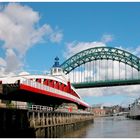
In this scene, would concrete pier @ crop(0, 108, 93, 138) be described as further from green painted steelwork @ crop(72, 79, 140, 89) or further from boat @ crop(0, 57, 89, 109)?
green painted steelwork @ crop(72, 79, 140, 89)

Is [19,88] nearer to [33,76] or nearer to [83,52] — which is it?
[33,76]

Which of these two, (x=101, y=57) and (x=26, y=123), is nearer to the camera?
(x=26, y=123)

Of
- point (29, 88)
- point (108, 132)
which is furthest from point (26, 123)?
point (108, 132)

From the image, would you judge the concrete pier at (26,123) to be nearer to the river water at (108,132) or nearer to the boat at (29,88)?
the boat at (29,88)

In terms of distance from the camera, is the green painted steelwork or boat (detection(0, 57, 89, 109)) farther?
the green painted steelwork

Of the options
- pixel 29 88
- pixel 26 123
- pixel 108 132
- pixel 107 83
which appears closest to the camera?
pixel 29 88

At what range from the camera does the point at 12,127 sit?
42.2m

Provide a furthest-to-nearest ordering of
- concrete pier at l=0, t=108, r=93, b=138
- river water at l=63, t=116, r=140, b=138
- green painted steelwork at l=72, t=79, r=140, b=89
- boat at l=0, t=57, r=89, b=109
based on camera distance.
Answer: green painted steelwork at l=72, t=79, r=140, b=89
river water at l=63, t=116, r=140, b=138
concrete pier at l=0, t=108, r=93, b=138
boat at l=0, t=57, r=89, b=109

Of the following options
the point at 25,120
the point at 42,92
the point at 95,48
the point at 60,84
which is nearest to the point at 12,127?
the point at 25,120

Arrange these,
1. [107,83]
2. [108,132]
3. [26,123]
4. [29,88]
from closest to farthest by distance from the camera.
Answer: [29,88], [26,123], [108,132], [107,83]

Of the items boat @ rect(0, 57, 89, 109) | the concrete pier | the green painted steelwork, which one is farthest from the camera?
the green painted steelwork

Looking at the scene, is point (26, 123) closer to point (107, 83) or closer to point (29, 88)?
point (29, 88)

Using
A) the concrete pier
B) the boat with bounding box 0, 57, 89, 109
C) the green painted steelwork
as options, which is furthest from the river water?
the green painted steelwork

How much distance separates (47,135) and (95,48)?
3616 inches
